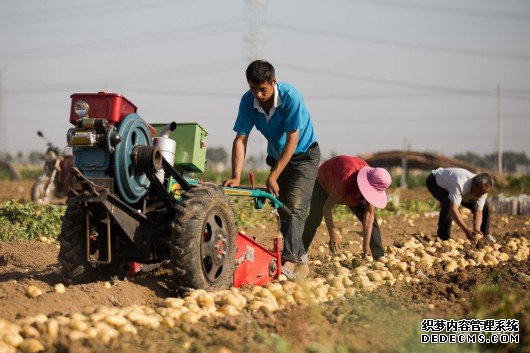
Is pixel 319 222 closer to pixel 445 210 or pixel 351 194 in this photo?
pixel 351 194

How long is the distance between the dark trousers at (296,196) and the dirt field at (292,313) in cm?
45

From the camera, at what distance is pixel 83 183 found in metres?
4.31

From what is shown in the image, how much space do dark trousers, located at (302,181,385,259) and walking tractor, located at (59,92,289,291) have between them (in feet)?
6.56

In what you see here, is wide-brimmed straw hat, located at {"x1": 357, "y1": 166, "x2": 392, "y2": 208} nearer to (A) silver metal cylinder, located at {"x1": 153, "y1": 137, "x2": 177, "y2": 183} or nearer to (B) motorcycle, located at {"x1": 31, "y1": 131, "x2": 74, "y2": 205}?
(A) silver metal cylinder, located at {"x1": 153, "y1": 137, "x2": 177, "y2": 183}

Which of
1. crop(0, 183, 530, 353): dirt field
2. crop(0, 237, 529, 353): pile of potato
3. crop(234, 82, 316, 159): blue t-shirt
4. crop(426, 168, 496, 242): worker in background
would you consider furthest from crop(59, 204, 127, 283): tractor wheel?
crop(426, 168, 496, 242): worker in background

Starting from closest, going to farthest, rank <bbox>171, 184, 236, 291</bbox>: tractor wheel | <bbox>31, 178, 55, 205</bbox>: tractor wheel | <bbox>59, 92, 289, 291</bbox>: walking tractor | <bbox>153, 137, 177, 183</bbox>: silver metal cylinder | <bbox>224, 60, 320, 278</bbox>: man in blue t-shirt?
<bbox>59, 92, 289, 291</bbox>: walking tractor, <bbox>171, 184, 236, 291</bbox>: tractor wheel, <bbox>153, 137, 177, 183</bbox>: silver metal cylinder, <bbox>224, 60, 320, 278</bbox>: man in blue t-shirt, <bbox>31, 178, 55, 205</bbox>: tractor wheel

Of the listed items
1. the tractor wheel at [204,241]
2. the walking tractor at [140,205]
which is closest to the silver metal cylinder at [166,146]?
the walking tractor at [140,205]

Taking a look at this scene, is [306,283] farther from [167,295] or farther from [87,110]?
A: [87,110]

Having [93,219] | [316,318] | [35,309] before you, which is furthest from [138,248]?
[316,318]

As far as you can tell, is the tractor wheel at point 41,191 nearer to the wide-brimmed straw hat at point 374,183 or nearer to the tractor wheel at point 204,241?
the wide-brimmed straw hat at point 374,183

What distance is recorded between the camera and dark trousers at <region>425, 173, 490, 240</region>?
9555 mm

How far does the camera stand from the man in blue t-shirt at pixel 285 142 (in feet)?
18.4

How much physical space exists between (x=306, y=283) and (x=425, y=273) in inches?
69.0

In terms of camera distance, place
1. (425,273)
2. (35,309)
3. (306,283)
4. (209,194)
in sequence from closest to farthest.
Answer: (35,309) < (209,194) < (306,283) < (425,273)
